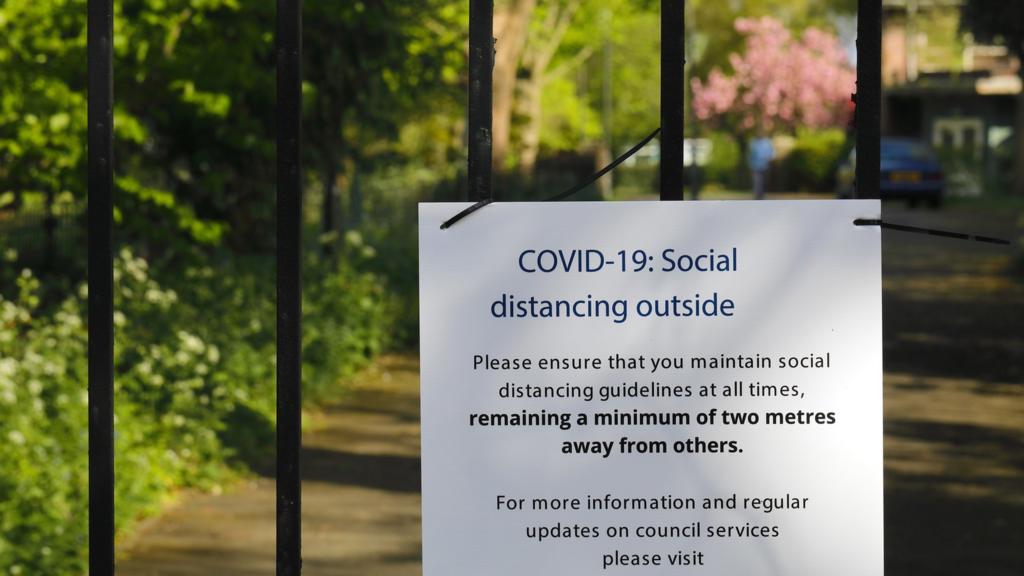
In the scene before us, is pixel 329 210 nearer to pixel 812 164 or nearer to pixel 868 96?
pixel 868 96

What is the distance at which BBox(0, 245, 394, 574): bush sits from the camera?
6688mm

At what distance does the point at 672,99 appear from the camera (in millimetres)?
3412

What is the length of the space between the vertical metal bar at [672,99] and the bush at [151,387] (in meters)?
3.60

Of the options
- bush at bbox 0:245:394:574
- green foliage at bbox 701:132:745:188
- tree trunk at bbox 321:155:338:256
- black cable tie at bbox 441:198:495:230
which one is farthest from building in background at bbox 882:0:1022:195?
black cable tie at bbox 441:198:495:230

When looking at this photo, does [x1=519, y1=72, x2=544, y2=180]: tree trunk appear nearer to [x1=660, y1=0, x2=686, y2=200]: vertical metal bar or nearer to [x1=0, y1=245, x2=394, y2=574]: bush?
[x1=0, y1=245, x2=394, y2=574]: bush

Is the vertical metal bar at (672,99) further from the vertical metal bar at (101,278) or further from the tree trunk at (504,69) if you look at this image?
the tree trunk at (504,69)

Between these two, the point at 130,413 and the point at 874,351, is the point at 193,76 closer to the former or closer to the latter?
the point at 130,413

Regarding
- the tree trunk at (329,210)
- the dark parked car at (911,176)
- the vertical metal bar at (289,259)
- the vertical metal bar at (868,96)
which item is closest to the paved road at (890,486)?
the tree trunk at (329,210)

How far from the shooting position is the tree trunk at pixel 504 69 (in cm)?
2384

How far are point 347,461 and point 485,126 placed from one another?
248 inches

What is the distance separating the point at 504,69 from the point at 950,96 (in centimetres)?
3718

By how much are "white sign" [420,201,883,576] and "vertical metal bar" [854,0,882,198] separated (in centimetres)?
20

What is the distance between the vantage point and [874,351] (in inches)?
125

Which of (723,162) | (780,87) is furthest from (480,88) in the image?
(723,162)
